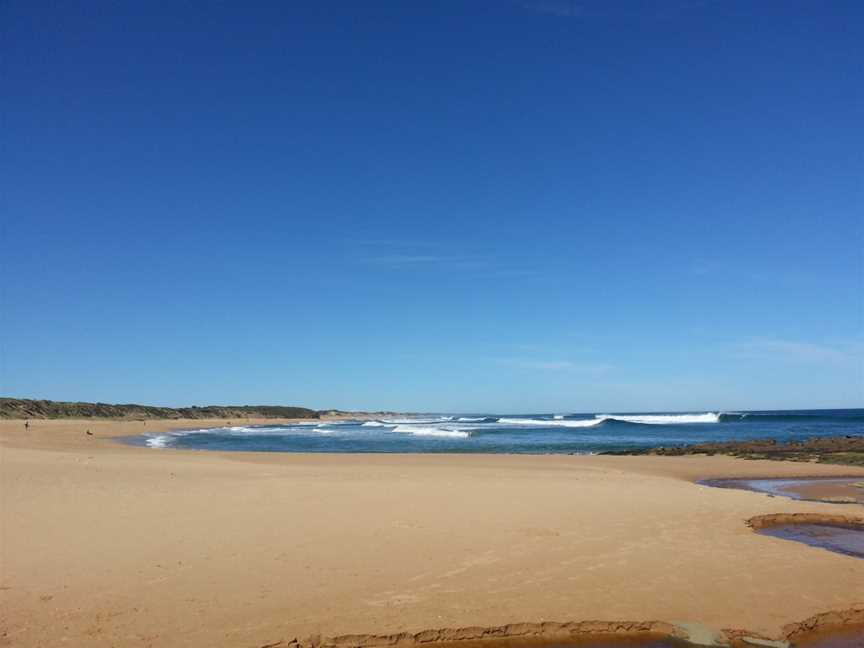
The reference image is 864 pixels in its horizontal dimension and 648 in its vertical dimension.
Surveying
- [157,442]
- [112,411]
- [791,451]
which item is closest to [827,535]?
[791,451]

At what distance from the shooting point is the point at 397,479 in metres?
17.2

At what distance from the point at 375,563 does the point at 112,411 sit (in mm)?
96650

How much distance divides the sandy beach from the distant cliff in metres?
73.9

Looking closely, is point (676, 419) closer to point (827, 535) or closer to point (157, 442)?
point (157, 442)

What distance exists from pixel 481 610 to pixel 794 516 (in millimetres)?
8537

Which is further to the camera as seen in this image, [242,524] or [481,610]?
[242,524]

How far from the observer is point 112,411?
299 ft

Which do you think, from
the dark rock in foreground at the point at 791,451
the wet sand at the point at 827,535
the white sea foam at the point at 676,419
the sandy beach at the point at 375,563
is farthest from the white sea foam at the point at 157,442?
the white sea foam at the point at 676,419

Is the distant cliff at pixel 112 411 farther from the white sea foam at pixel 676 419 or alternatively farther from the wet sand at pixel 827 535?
the wet sand at pixel 827 535

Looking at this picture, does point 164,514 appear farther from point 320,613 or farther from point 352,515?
point 320,613

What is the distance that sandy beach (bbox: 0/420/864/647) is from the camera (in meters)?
6.14

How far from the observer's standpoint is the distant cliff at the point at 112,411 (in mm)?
76438

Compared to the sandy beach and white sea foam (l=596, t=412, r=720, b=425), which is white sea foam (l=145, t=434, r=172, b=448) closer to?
the sandy beach

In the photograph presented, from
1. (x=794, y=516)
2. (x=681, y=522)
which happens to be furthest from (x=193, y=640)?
(x=794, y=516)
